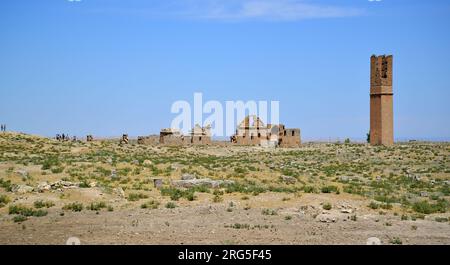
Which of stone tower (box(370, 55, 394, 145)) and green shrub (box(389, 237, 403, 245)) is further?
stone tower (box(370, 55, 394, 145))

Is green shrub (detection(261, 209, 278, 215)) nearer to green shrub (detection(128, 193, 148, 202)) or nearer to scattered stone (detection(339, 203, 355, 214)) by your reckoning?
scattered stone (detection(339, 203, 355, 214))

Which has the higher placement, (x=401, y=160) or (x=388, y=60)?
(x=388, y=60)

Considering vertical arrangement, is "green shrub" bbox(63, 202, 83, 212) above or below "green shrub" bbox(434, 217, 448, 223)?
above

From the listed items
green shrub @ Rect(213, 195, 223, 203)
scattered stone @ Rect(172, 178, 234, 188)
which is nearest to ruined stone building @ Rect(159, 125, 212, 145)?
scattered stone @ Rect(172, 178, 234, 188)

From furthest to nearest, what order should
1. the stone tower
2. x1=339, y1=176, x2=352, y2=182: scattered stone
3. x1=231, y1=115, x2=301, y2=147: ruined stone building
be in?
x1=231, y1=115, x2=301, y2=147: ruined stone building, the stone tower, x1=339, y1=176, x2=352, y2=182: scattered stone

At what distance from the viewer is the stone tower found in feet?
Result: 161

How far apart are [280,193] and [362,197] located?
3.28 m

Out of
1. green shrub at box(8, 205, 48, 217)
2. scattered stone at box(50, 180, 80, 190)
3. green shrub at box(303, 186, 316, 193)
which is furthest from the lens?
green shrub at box(303, 186, 316, 193)

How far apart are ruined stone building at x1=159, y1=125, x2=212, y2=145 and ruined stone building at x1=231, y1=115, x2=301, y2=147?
3.55 m

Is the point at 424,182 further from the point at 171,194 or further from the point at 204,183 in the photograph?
the point at 171,194

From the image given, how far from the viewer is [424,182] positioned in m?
26.3

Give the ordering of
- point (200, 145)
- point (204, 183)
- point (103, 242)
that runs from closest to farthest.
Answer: point (103, 242) → point (204, 183) → point (200, 145)
